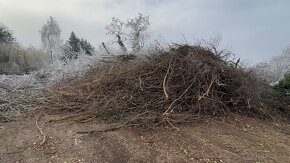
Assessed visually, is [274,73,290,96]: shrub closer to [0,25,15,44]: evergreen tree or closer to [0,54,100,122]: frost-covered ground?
[0,54,100,122]: frost-covered ground

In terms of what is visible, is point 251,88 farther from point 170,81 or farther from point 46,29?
point 46,29

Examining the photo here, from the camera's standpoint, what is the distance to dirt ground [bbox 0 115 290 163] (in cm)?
474

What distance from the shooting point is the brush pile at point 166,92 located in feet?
19.7

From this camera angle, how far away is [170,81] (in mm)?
6684

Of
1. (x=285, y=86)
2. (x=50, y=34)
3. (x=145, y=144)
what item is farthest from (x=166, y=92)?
(x=50, y=34)

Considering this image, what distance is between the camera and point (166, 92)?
6.32 meters

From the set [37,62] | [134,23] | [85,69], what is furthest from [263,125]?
[134,23]

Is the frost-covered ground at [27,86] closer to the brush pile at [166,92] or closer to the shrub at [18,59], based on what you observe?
the brush pile at [166,92]

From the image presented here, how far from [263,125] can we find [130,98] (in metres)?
2.43

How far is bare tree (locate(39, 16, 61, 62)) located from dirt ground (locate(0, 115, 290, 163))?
23.1 metres

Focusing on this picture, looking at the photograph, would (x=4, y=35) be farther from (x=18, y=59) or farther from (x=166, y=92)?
(x=166, y=92)

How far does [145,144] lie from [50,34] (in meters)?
24.9

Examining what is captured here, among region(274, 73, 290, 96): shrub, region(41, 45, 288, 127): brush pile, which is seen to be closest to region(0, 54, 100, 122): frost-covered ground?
region(41, 45, 288, 127): brush pile

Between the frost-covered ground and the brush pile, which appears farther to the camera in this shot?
the frost-covered ground
